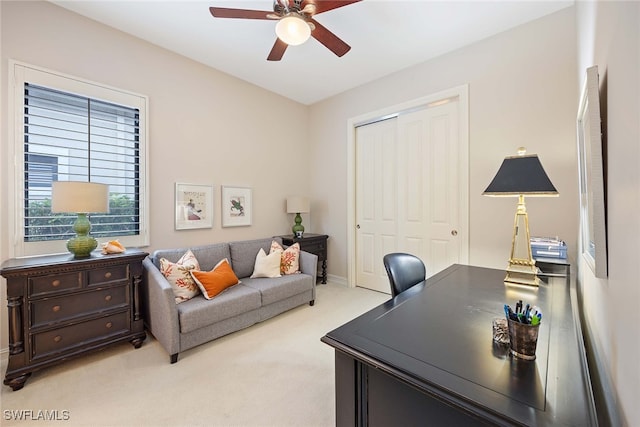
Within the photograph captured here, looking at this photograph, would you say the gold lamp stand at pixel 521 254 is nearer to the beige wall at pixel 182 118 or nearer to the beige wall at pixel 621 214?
the beige wall at pixel 621 214

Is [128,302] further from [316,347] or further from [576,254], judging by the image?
[576,254]

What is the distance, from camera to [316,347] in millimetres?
2307

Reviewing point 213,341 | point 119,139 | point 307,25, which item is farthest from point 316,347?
point 119,139

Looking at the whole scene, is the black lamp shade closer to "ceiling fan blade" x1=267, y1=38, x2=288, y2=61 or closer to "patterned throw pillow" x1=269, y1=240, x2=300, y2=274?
"ceiling fan blade" x1=267, y1=38, x2=288, y2=61

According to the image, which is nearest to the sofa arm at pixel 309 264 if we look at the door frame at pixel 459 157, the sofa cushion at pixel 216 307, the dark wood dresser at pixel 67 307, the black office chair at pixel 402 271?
the sofa cushion at pixel 216 307

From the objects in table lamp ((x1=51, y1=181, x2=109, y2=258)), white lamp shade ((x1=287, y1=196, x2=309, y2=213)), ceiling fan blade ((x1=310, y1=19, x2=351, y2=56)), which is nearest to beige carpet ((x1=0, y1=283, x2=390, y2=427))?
table lamp ((x1=51, y1=181, x2=109, y2=258))

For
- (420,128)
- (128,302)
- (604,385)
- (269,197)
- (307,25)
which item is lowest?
(128,302)

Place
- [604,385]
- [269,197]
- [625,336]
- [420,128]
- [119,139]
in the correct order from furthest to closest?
[269,197] < [420,128] < [119,139] < [604,385] < [625,336]

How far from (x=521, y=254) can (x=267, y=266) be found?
2.42 m

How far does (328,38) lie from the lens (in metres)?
2.17

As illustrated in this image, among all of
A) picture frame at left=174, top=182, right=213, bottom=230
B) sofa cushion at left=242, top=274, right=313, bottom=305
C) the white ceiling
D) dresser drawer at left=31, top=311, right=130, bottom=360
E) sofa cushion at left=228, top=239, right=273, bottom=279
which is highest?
the white ceiling

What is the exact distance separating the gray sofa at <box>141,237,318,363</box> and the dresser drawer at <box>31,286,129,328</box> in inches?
9.1

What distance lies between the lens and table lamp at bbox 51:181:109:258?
78.3 inches

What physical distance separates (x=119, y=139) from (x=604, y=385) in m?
3.74
